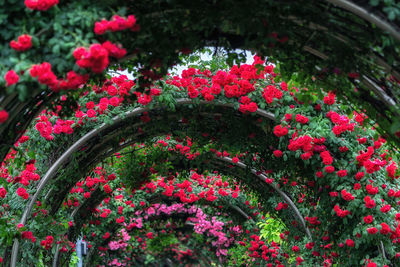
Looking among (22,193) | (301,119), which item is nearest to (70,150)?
(22,193)

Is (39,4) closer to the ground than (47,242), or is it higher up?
closer to the ground

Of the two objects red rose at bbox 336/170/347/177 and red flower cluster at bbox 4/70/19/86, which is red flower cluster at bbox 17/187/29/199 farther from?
red rose at bbox 336/170/347/177

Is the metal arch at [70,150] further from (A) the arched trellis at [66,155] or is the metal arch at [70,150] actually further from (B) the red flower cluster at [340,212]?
(B) the red flower cluster at [340,212]

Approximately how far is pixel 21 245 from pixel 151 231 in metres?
9.10

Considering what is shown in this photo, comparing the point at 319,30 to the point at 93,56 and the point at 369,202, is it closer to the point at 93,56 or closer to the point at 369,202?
the point at 93,56

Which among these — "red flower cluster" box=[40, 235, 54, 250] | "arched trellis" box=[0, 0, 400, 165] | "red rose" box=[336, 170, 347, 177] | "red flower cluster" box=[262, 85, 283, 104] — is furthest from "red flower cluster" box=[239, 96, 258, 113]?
"red flower cluster" box=[40, 235, 54, 250]

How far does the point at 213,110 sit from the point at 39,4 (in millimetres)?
3077

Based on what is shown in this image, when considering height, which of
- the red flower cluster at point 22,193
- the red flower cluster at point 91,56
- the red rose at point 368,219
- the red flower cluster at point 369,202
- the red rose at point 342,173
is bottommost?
the red flower cluster at point 91,56

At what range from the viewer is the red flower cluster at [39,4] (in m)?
2.06

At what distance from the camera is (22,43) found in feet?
6.93

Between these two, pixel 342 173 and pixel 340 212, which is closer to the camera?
pixel 342 173

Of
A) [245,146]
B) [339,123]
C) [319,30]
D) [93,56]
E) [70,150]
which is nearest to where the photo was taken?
[93,56]

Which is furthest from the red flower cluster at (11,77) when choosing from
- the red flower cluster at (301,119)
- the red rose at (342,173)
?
the red rose at (342,173)

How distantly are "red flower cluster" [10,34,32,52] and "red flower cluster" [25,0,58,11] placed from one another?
13cm
